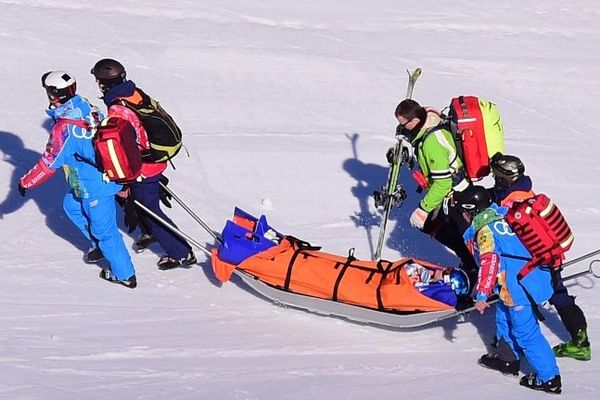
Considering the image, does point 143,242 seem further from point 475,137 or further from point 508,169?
point 508,169

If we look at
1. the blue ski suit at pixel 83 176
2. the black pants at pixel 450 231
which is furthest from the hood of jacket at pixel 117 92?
the black pants at pixel 450 231

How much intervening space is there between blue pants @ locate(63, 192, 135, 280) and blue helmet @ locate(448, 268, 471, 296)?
2.43 meters

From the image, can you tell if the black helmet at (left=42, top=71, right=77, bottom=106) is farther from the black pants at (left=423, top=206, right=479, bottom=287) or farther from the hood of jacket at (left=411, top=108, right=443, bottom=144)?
the black pants at (left=423, top=206, right=479, bottom=287)

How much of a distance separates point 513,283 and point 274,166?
4056 millimetres

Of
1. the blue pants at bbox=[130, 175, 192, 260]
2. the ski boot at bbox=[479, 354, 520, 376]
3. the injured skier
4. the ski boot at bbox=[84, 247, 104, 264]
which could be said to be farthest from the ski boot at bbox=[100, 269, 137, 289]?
the ski boot at bbox=[479, 354, 520, 376]

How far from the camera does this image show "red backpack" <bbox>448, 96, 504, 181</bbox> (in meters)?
8.79

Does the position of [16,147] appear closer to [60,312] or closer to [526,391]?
[60,312]

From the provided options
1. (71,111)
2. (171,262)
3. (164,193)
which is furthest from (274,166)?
(71,111)

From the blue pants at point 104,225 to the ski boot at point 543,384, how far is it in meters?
3.05

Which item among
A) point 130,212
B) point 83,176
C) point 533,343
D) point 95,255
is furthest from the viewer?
point 95,255

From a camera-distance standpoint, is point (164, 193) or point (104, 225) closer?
point (104, 225)

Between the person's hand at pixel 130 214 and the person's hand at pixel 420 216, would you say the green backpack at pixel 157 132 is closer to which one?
the person's hand at pixel 130 214

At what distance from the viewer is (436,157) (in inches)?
344

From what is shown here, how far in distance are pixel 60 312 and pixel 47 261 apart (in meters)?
0.87
